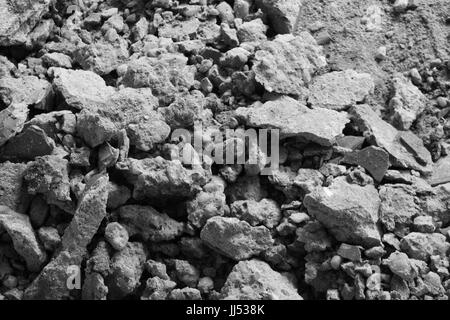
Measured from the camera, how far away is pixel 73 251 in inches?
108

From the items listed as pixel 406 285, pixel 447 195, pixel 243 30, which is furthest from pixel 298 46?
pixel 406 285

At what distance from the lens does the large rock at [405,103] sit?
3.13 m

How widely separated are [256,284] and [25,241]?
900 mm

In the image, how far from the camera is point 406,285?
2670mm

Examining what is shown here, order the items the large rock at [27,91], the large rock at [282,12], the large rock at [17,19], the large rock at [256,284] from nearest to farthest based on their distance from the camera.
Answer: the large rock at [256,284] < the large rock at [27,91] < the large rock at [17,19] < the large rock at [282,12]

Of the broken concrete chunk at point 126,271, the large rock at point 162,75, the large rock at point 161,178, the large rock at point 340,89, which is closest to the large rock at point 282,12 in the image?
the large rock at point 340,89

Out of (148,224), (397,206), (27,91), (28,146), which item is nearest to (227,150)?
(148,224)

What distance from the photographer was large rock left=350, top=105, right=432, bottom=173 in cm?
300

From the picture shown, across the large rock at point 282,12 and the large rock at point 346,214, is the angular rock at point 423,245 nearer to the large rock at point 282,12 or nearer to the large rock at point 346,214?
the large rock at point 346,214

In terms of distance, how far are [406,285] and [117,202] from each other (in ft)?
3.78

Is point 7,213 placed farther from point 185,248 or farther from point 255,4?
point 255,4

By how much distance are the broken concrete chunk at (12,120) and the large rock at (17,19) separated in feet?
1.33

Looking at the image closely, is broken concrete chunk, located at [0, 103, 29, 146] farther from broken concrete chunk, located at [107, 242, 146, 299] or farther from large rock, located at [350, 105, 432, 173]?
large rock, located at [350, 105, 432, 173]

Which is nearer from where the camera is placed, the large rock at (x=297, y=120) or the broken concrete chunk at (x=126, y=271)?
the broken concrete chunk at (x=126, y=271)
